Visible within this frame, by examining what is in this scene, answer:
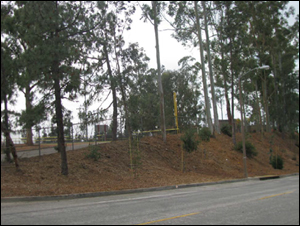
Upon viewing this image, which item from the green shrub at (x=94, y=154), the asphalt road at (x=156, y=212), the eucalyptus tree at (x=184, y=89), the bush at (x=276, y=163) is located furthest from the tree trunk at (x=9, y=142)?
the eucalyptus tree at (x=184, y=89)

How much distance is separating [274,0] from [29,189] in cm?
4059

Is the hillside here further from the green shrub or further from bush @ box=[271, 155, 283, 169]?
bush @ box=[271, 155, 283, 169]

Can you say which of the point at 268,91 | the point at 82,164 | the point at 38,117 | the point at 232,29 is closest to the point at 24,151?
the point at 82,164

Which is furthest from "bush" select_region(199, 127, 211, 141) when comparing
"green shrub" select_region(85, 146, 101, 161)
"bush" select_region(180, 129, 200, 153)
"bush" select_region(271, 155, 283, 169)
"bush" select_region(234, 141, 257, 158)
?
"green shrub" select_region(85, 146, 101, 161)

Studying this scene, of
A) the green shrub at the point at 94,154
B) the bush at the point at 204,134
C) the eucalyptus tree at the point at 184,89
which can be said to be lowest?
the green shrub at the point at 94,154

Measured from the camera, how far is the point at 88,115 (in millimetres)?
18469

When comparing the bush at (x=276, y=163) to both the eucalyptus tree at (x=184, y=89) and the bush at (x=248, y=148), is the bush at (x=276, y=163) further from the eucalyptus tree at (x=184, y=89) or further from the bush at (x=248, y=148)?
the eucalyptus tree at (x=184, y=89)

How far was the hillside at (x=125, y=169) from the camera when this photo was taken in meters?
14.0

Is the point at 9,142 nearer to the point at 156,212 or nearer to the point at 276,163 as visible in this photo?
the point at 156,212

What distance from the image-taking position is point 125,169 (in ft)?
66.1

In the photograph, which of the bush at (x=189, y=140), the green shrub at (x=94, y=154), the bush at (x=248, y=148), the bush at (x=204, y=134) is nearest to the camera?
the green shrub at (x=94, y=154)

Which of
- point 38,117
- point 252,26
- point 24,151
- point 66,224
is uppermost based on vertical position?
point 252,26

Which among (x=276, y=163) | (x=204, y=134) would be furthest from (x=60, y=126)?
(x=276, y=163)

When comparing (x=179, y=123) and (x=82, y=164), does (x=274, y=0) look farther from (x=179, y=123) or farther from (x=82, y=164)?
(x=82, y=164)
